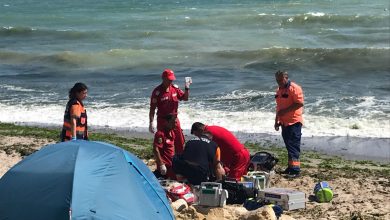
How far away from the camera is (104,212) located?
25.1 feet

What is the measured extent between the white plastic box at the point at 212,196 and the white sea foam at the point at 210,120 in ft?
24.3

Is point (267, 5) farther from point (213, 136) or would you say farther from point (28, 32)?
point (213, 136)

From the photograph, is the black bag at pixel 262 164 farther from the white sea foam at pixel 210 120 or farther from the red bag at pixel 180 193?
the white sea foam at pixel 210 120

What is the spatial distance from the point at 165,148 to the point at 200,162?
0.82 metres

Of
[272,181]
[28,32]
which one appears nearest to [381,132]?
[272,181]

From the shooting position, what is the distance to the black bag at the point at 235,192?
396 inches

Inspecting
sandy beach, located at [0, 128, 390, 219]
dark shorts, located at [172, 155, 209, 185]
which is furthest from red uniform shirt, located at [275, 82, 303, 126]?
dark shorts, located at [172, 155, 209, 185]

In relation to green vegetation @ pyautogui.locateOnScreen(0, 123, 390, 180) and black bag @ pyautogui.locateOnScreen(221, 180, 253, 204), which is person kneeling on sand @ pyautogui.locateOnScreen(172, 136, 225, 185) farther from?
green vegetation @ pyautogui.locateOnScreen(0, 123, 390, 180)

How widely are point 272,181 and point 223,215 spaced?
2.57 metres

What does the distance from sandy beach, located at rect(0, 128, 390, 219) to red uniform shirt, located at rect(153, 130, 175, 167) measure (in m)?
1.29

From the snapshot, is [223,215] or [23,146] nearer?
[223,215]

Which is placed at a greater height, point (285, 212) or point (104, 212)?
point (104, 212)

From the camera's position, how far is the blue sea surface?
63.3 ft

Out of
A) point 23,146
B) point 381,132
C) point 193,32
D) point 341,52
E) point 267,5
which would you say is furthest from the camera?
point 267,5
